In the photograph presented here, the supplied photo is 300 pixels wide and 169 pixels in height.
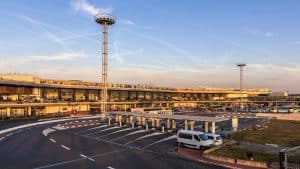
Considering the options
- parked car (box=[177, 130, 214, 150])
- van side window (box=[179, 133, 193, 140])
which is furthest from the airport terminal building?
parked car (box=[177, 130, 214, 150])

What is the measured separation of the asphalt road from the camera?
3278cm

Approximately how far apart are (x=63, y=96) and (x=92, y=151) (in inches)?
3119

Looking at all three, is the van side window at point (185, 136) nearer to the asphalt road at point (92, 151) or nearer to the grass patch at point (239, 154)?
the asphalt road at point (92, 151)

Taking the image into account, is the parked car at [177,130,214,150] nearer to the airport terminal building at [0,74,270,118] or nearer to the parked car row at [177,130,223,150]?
the parked car row at [177,130,223,150]

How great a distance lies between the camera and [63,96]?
11544 cm

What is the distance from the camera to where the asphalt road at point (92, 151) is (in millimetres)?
32781

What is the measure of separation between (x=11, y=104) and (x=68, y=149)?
5229 cm

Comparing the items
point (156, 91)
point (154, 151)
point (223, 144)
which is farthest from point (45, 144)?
point (156, 91)

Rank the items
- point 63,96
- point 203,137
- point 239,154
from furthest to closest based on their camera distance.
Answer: point 63,96
point 203,137
point 239,154

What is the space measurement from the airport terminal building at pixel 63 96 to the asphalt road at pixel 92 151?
38.0m

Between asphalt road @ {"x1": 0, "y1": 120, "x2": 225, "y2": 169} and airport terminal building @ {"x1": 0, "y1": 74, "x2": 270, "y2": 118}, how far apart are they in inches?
1497

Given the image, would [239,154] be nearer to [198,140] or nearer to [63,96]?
[198,140]

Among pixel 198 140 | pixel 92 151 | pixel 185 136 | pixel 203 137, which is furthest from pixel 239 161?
pixel 92 151

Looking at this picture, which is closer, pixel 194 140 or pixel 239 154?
pixel 239 154
